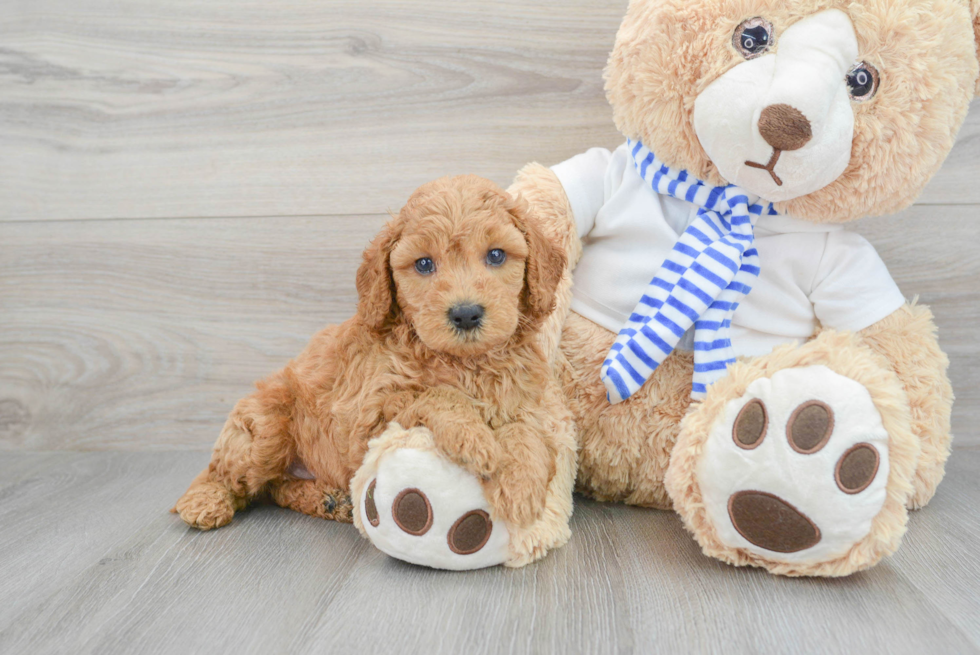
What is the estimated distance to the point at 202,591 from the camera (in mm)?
912

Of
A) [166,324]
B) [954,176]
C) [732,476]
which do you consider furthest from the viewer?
[166,324]

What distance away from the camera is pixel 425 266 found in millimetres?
899

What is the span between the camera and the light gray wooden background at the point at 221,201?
1354 mm

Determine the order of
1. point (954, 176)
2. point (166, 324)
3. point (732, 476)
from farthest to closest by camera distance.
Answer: point (166, 324) < point (954, 176) < point (732, 476)

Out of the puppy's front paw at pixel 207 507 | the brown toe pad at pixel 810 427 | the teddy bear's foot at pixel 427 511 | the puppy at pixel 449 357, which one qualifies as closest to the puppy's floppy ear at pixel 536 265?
the puppy at pixel 449 357

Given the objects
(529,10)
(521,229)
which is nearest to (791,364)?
(521,229)

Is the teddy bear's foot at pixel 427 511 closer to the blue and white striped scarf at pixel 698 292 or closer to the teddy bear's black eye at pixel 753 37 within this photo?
the blue and white striped scarf at pixel 698 292

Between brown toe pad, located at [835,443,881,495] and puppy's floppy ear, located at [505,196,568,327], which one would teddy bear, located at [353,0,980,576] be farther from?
puppy's floppy ear, located at [505,196,568,327]

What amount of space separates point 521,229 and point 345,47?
2.31 feet

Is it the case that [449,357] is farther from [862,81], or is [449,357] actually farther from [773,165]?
[862,81]

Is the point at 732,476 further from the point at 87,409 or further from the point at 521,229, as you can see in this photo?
the point at 87,409

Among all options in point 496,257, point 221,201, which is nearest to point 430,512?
point 496,257

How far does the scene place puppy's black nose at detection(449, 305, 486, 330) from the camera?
85cm

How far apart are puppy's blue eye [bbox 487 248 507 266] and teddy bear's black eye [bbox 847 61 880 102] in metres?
0.50
